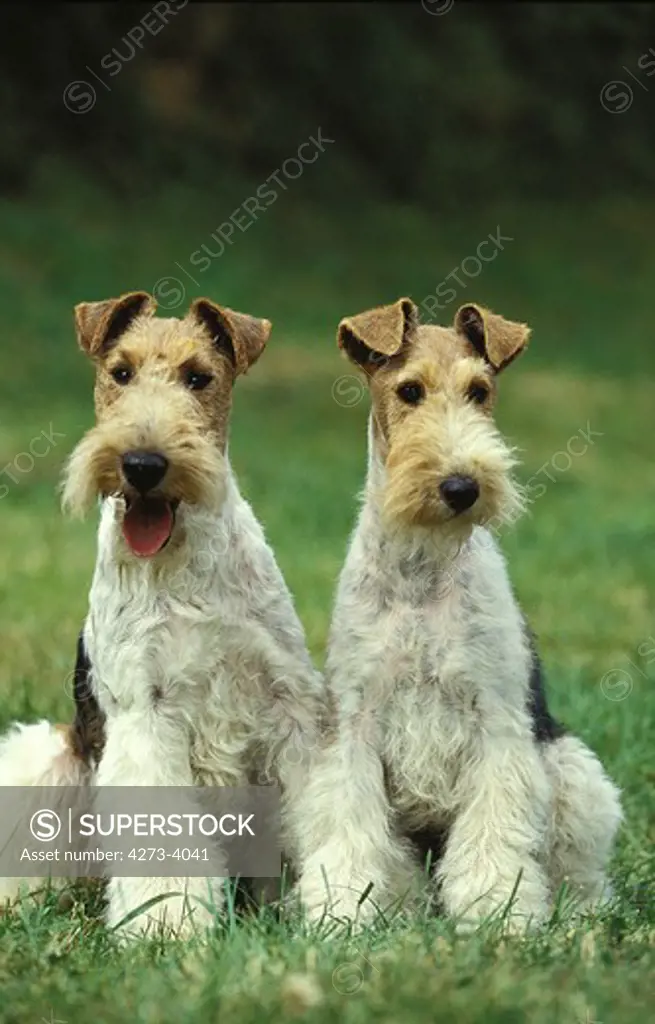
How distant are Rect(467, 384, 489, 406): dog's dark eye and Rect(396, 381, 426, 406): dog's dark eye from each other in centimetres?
16

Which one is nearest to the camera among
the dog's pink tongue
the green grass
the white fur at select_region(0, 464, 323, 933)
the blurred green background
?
the green grass

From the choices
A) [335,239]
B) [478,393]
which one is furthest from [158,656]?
[335,239]

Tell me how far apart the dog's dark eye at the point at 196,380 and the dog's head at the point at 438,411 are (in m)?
0.47

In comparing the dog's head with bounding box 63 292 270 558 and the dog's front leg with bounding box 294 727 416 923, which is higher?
the dog's head with bounding box 63 292 270 558

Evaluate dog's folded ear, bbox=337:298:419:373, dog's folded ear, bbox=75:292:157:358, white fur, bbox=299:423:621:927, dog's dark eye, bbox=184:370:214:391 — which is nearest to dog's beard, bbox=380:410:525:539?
white fur, bbox=299:423:621:927

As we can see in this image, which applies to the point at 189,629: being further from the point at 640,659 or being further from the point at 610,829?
the point at 640,659

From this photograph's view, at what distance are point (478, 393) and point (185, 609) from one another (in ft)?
3.88

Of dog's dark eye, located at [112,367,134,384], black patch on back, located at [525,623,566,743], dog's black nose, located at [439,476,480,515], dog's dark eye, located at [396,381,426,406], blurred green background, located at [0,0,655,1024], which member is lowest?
black patch on back, located at [525,623,566,743]

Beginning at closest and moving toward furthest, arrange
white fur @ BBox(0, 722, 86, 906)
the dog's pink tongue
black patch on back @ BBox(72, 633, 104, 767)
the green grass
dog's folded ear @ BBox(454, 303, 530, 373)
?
1. the green grass
2. the dog's pink tongue
3. dog's folded ear @ BBox(454, 303, 530, 373)
4. black patch on back @ BBox(72, 633, 104, 767)
5. white fur @ BBox(0, 722, 86, 906)

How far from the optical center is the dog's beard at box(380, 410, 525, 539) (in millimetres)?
5438

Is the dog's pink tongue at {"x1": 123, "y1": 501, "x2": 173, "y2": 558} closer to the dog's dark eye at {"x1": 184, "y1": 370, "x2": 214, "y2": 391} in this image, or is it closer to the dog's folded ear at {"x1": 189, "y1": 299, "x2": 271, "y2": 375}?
the dog's dark eye at {"x1": 184, "y1": 370, "x2": 214, "y2": 391}

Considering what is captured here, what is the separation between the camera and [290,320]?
70.6 feet

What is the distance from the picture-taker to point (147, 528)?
562 cm

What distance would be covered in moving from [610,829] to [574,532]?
8.02 metres
